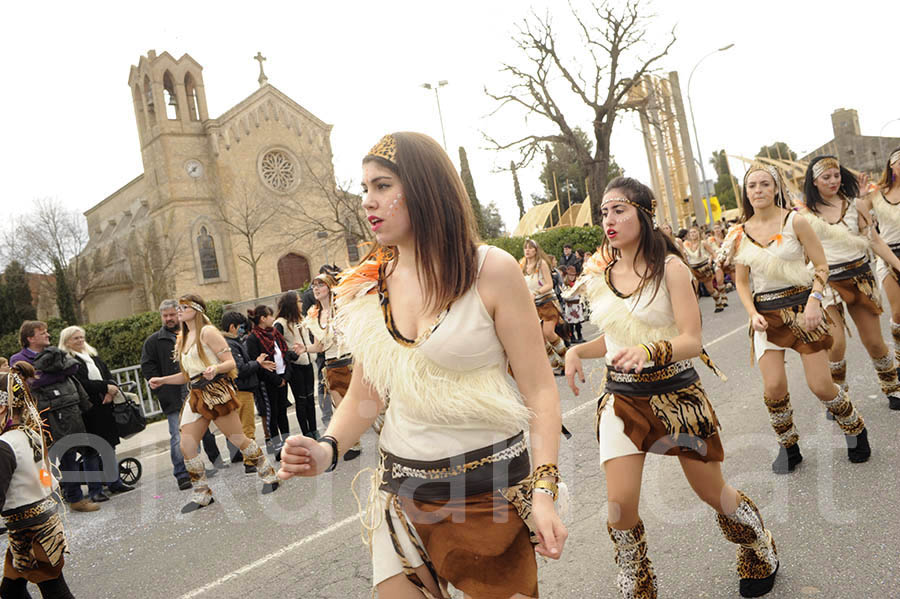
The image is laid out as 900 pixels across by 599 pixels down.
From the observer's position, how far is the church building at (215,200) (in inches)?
1592

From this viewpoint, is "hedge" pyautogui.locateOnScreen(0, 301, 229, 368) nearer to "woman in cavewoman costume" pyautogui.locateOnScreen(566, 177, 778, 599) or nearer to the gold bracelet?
"woman in cavewoman costume" pyautogui.locateOnScreen(566, 177, 778, 599)

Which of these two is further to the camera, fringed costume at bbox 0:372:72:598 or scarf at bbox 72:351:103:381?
scarf at bbox 72:351:103:381

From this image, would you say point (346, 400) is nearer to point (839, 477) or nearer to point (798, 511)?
point (798, 511)

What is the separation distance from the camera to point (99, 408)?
26.0 feet

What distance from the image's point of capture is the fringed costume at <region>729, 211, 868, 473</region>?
4.66 metres

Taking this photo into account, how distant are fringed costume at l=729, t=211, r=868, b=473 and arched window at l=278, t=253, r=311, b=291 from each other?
129ft

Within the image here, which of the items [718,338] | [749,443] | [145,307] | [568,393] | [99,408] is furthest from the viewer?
[145,307]

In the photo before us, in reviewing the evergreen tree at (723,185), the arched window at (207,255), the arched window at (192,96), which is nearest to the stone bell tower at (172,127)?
the arched window at (192,96)

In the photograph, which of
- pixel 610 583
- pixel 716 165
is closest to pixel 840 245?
pixel 610 583

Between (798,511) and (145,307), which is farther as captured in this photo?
(145,307)

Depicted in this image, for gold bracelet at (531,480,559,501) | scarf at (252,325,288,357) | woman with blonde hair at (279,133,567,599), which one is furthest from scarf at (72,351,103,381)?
gold bracelet at (531,480,559,501)

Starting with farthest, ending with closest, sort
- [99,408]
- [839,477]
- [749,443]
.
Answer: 1. [99,408]
2. [749,443]
3. [839,477]

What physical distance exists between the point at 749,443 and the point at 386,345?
4.44 metres

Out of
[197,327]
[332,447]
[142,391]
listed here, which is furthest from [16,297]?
[332,447]
